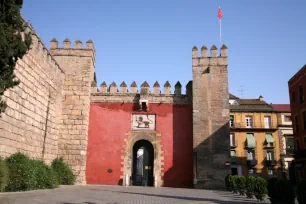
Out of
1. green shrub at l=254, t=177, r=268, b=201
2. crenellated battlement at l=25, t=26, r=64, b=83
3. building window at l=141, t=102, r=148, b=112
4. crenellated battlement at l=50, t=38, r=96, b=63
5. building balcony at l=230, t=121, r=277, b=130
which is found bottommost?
green shrub at l=254, t=177, r=268, b=201

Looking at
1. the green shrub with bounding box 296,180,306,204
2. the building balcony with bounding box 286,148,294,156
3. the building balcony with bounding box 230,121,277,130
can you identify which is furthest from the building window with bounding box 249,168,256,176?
the green shrub with bounding box 296,180,306,204

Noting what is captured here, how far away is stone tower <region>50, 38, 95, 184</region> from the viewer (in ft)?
50.2

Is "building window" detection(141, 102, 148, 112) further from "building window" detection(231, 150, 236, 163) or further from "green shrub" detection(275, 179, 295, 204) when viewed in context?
"building window" detection(231, 150, 236, 163)

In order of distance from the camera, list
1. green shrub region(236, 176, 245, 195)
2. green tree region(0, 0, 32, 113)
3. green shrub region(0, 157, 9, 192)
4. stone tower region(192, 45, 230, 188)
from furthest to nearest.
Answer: stone tower region(192, 45, 230, 188) < green shrub region(236, 176, 245, 195) < green shrub region(0, 157, 9, 192) < green tree region(0, 0, 32, 113)

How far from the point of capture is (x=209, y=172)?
1509 centimetres

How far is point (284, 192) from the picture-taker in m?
7.08

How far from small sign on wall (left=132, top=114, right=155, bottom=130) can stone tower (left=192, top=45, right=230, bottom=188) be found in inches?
92.6

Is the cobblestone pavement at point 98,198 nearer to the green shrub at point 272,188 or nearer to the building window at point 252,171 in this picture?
the green shrub at point 272,188

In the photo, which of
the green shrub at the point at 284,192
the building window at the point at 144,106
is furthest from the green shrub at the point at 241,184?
the building window at the point at 144,106

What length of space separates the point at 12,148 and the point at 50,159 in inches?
162

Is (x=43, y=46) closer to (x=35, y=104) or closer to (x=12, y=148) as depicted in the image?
(x=35, y=104)

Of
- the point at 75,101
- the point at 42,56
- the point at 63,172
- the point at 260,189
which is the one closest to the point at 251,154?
the point at 75,101

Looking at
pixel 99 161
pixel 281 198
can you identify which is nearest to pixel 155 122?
pixel 99 161

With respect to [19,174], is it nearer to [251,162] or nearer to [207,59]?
[207,59]
